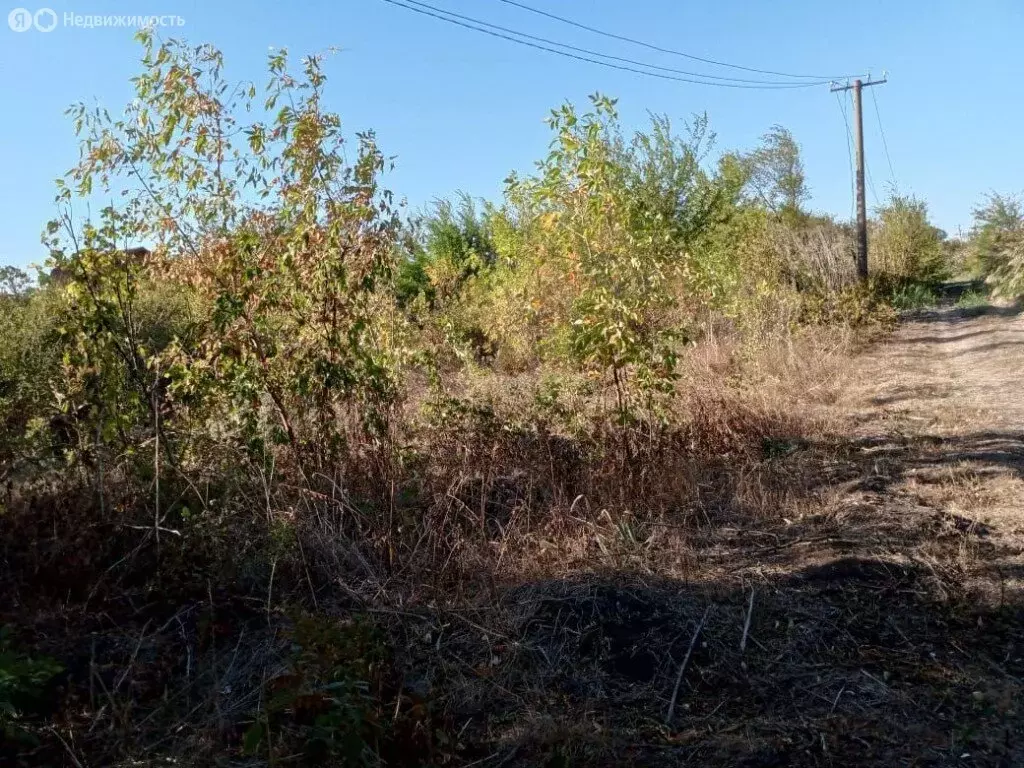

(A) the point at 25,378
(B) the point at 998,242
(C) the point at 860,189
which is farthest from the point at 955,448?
(B) the point at 998,242

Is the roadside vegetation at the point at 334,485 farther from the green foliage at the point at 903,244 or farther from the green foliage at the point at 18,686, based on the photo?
the green foliage at the point at 903,244

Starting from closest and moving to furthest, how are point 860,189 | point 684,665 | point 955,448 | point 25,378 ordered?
point 684,665 < point 25,378 < point 955,448 < point 860,189

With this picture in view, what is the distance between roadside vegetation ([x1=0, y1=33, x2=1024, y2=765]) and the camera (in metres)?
3.50

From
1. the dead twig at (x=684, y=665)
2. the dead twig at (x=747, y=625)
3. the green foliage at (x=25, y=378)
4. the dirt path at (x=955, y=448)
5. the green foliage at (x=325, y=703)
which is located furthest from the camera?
the green foliage at (x=25, y=378)

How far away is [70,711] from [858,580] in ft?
12.6

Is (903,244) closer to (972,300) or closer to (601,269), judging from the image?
(972,300)

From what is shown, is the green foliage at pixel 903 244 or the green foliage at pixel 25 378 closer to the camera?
the green foliage at pixel 25 378

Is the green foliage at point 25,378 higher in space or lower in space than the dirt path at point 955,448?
higher

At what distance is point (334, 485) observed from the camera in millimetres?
4766

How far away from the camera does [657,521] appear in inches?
222

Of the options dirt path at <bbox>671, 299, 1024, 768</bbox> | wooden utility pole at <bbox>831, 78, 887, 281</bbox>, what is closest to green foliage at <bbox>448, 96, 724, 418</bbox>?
dirt path at <bbox>671, 299, 1024, 768</bbox>

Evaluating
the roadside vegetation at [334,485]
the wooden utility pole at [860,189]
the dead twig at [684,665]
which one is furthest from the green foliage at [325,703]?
the wooden utility pole at [860,189]

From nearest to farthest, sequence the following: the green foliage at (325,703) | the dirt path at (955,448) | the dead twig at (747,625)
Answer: the green foliage at (325,703)
the dead twig at (747,625)
the dirt path at (955,448)

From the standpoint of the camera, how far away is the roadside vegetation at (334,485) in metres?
3.50
